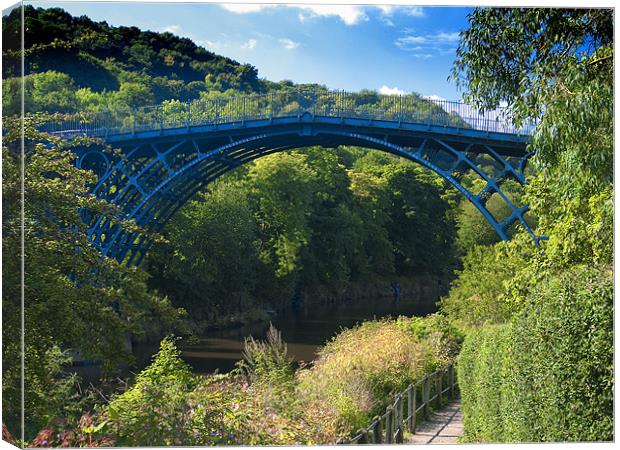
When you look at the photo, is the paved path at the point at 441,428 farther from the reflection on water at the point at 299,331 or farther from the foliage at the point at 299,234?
the foliage at the point at 299,234

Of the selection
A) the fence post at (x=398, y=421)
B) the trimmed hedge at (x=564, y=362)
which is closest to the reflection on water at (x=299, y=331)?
the fence post at (x=398, y=421)

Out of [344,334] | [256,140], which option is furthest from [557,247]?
[256,140]

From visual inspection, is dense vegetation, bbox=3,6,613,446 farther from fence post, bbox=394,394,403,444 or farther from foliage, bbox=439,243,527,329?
fence post, bbox=394,394,403,444

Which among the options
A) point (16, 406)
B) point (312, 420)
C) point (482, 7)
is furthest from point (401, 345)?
point (16, 406)

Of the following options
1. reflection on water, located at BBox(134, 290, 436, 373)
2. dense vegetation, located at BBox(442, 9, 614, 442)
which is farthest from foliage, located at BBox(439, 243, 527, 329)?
dense vegetation, located at BBox(442, 9, 614, 442)

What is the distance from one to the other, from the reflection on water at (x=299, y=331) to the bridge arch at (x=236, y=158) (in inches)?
89.4

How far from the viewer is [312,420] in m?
8.20

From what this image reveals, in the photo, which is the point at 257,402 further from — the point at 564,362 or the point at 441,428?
the point at 441,428

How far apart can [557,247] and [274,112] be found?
33.5ft

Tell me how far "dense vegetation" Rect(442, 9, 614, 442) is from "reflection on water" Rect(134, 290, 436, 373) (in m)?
8.67

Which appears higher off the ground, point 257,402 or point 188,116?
point 188,116

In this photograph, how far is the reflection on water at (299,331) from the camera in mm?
18828

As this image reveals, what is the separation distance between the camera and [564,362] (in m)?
5.66

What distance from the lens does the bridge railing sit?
15.7 metres
